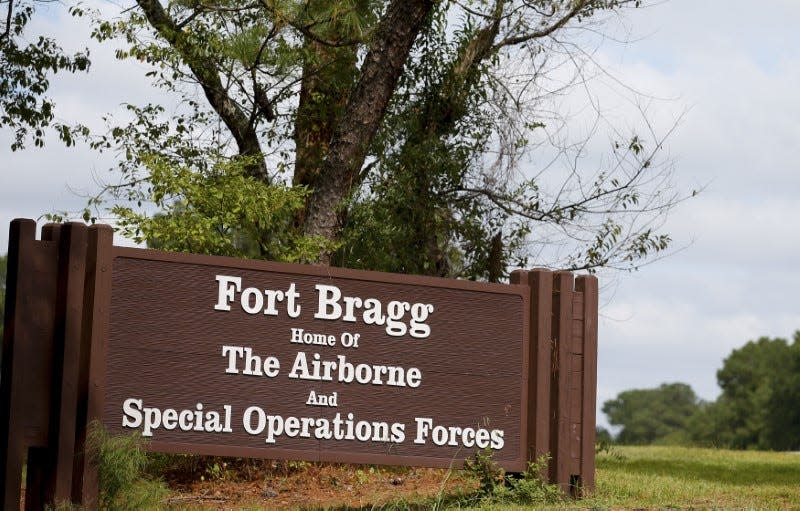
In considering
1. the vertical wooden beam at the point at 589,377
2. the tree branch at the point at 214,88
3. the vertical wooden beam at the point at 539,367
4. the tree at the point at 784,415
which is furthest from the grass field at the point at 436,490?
the tree at the point at 784,415

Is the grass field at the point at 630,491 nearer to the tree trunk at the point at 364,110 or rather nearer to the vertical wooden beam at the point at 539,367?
the vertical wooden beam at the point at 539,367

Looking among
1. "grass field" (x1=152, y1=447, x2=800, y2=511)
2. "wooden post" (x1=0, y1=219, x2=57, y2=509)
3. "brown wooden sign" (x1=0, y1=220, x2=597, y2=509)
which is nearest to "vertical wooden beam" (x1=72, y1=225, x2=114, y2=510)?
"brown wooden sign" (x1=0, y1=220, x2=597, y2=509)

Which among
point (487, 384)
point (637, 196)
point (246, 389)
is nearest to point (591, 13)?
point (637, 196)

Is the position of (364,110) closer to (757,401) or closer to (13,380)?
(13,380)

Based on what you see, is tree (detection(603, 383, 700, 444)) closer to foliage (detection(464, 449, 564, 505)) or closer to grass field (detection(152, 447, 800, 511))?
grass field (detection(152, 447, 800, 511))

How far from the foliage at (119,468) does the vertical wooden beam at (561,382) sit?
11.9 feet

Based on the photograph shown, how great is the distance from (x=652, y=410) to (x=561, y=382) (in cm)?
11137

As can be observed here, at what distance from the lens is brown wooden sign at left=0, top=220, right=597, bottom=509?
8930 millimetres

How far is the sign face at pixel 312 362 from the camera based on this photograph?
924cm

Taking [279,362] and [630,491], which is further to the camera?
[630,491]

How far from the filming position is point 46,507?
8867 millimetres

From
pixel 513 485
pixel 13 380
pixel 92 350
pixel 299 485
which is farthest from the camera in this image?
pixel 299 485

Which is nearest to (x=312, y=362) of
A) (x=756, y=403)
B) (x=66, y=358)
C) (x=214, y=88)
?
(x=66, y=358)

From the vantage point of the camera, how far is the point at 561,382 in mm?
10523
